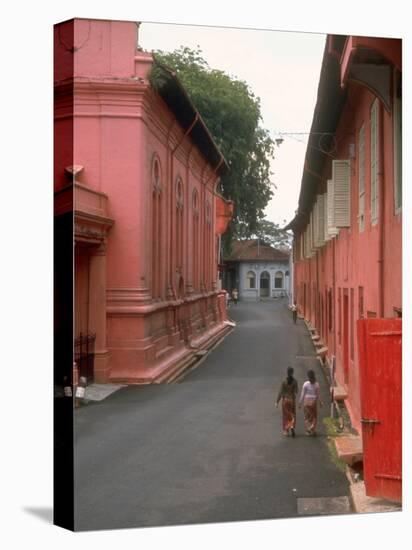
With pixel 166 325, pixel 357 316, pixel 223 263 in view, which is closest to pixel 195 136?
pixel 223 263

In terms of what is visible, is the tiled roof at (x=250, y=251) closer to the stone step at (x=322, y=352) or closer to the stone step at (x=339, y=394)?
the stone step at (x=322, y=352)

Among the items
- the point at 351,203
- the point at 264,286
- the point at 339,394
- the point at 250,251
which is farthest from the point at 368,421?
the point at 351,203

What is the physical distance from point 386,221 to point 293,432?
80.6 inches

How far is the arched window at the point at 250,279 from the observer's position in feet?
26.3

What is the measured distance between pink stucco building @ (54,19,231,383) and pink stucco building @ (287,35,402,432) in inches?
44.4

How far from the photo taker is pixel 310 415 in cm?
708

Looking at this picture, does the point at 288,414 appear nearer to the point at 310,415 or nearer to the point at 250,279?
the point at 310,415

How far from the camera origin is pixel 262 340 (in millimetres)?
7785

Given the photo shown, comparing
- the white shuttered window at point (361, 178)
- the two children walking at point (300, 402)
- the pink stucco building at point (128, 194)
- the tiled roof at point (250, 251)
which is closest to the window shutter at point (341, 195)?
the white shuttered window at point (361, 178)

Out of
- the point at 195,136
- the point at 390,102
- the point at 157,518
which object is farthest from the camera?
the point at 195,136

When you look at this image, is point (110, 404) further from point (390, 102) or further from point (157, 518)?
point (390, 102)

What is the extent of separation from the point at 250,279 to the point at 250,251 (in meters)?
0.34

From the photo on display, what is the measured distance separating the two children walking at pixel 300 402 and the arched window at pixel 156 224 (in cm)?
144

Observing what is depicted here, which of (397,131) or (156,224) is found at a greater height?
(397,131)
